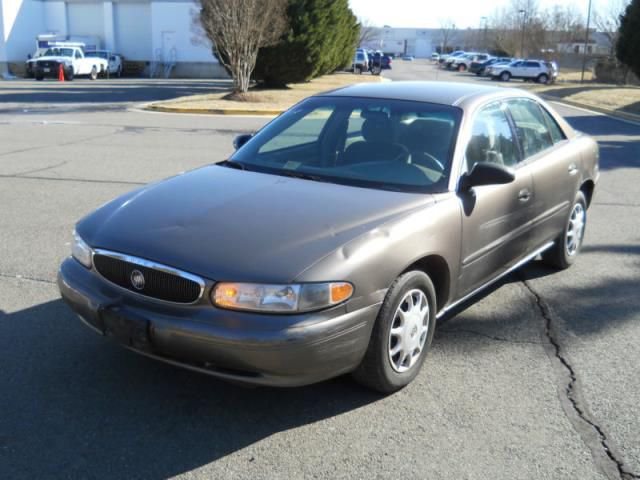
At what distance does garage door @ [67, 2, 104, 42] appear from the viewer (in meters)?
51.5

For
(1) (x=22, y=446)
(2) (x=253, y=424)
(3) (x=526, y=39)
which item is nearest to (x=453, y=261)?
(2) (x=253, y=424)

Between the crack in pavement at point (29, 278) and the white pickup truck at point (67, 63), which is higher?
the white pickup truck at point (67, 63)

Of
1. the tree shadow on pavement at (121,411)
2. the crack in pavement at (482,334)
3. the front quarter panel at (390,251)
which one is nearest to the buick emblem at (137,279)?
the tree shadow on pavement at (121,411)

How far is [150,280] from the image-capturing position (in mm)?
3279

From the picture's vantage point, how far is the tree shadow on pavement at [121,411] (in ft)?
9.97

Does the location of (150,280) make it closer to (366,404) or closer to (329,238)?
(329,238)

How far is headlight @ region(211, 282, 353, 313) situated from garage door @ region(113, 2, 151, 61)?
5076cm

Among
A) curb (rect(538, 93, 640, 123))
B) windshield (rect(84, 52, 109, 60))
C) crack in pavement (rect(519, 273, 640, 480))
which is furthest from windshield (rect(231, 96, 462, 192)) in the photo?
windshield (rect(84, 52, 109, 60))

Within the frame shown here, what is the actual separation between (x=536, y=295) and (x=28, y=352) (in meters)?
3.65

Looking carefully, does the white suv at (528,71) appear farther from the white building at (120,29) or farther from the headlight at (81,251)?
the headlight at (81,251)

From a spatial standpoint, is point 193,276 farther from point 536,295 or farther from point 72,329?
point 536,295

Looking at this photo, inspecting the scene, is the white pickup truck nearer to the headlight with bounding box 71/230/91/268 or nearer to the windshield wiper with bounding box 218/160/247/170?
the windshield wiper with bounding box 218/160/247/170

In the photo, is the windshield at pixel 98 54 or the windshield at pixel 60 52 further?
the windshield at pixel 98 54

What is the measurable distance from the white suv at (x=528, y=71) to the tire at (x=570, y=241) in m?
47.9
